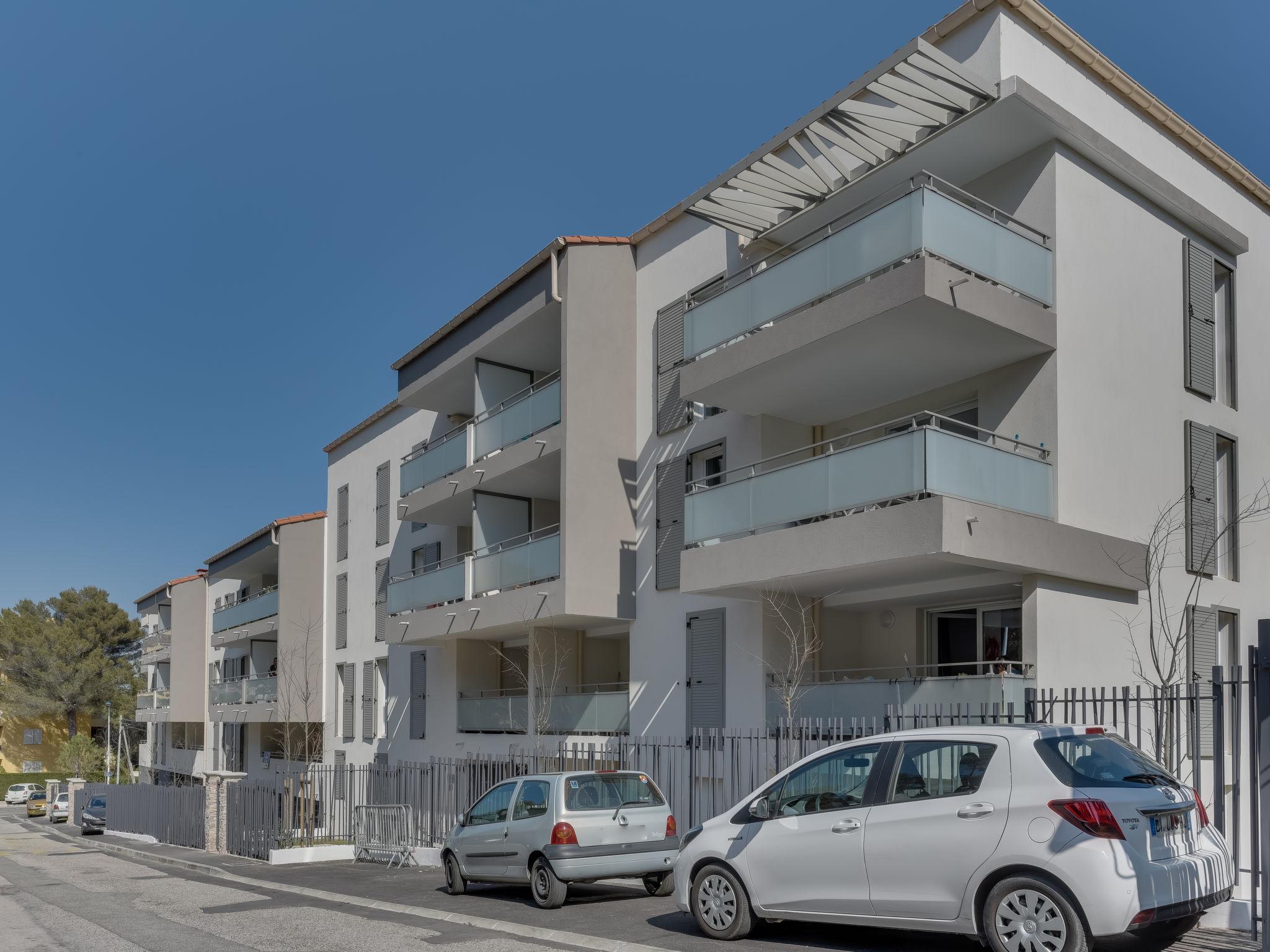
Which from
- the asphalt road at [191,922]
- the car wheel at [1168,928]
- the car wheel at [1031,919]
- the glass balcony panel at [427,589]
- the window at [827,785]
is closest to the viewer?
the car wheel at [1031,919]

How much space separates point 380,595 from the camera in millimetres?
34344

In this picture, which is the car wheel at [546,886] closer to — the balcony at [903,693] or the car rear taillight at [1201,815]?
the balcony at [903,693]

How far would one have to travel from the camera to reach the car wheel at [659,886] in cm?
1414

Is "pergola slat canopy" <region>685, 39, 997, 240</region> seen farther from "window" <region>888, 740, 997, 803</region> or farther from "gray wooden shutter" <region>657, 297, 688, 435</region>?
"window" <region>888, 740, 997, 803</region>

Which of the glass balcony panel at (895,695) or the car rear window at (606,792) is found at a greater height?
the glass balcony panel at (895,695)

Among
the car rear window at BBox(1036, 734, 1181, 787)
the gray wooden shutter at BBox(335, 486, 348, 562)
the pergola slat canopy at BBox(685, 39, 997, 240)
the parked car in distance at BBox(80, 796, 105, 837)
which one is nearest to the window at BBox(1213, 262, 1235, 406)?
the pergola slat canopy at BBox(685, 39, 997, 240)

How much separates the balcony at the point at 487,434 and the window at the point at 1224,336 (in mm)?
10936

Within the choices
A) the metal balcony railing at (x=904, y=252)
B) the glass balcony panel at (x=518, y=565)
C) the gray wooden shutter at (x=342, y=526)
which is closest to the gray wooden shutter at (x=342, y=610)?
the gray wooden shutter at (x=342, y=526)

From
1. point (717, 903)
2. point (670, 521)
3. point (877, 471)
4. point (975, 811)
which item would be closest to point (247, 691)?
point (670, 521)

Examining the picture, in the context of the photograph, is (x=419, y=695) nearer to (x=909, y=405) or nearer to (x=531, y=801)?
(x=531, y=801)

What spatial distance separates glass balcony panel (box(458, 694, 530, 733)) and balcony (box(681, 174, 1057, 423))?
8.66 metres

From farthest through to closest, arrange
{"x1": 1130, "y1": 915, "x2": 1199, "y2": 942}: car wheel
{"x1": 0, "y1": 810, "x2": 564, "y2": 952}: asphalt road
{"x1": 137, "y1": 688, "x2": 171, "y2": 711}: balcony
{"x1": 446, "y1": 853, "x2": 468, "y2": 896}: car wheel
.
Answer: {"x1": 137, "y1": 688, "x2": 171, "y2": 711}: balcony → {"x1": 446, "y1": 853, "x2": 468, "y2": 896}: car wheel → {"x1": 0, "y1": 810, "x2": 564, "y2": 952}: asphalt road → {"x1": 1130, "y1": 915, "x2": 1199, "y2": 942}: car wheel

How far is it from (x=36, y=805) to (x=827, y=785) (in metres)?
62.5

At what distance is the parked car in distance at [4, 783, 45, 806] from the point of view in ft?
224
